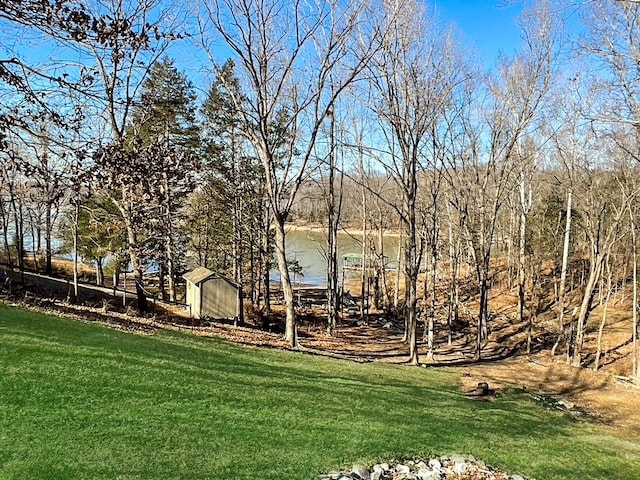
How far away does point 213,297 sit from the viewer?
16.3 m

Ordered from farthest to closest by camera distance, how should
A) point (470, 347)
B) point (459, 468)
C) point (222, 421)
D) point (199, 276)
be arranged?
point (470, 347)
point (199, 276)
point (222, 421)
point (459, 468)

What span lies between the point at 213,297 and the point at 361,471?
12716 mm

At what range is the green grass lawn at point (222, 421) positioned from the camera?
153 inches

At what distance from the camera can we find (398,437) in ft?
16.7

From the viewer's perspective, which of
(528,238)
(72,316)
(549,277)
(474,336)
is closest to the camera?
(72,316)

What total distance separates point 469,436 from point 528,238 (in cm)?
1936

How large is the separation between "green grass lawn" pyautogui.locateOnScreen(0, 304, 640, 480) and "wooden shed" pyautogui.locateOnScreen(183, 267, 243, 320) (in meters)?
7.86

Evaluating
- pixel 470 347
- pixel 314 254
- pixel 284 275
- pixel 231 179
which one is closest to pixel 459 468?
pixel 284 275

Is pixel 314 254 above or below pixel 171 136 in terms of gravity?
below

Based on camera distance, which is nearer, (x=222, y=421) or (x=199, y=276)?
(x=222, y=421)

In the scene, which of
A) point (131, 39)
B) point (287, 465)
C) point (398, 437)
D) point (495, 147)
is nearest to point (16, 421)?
point (287, 465)

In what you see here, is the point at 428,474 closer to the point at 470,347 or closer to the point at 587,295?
the point at 587,295

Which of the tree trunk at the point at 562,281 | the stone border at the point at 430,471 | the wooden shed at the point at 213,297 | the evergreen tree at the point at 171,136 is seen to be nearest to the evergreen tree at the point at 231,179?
the evergreen tree at the point at 171,136

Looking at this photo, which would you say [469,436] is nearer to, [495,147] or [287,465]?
[287,465]
